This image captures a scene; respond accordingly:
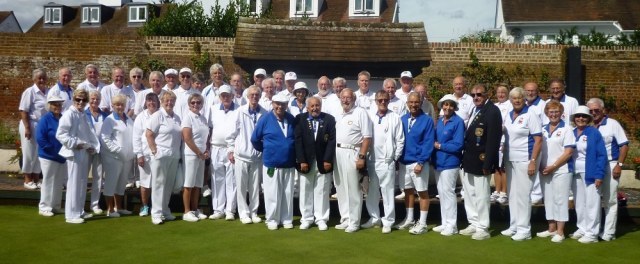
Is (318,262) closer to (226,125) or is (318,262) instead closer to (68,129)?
(226,125)

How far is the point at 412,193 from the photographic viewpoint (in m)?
8.56

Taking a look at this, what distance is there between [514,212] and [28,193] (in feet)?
21.8

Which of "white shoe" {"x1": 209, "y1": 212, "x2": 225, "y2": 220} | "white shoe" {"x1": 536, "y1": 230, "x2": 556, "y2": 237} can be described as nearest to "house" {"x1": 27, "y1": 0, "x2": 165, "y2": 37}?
"white shoe" {"x1": 209, "y1": 212, "x2": 225, "y2": 220}

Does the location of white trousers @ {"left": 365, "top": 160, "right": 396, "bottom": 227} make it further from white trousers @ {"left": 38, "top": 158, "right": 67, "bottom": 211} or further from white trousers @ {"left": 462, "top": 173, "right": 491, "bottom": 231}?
white trousers @ {"left": 38, "top": 158, "right": 67, "bottom": 211}

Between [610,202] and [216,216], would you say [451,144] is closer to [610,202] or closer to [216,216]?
[610,202]

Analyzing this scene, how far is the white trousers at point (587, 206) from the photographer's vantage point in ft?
25.7

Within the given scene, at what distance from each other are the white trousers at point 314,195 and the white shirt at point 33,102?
175 inches

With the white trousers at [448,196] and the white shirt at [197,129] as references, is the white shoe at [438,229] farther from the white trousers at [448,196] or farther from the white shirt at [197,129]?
the white shirt at [197,129]

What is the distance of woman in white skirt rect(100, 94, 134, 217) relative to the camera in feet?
28.8

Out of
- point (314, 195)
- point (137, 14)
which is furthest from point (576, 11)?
point (314, 195)

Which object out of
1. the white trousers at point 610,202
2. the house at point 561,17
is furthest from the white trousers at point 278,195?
the house at point 561,17

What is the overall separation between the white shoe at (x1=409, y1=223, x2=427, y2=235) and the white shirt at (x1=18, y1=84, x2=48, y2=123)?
5868 millimetres

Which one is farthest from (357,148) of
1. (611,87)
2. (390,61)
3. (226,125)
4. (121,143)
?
(611,87)

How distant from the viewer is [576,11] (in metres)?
38.0
